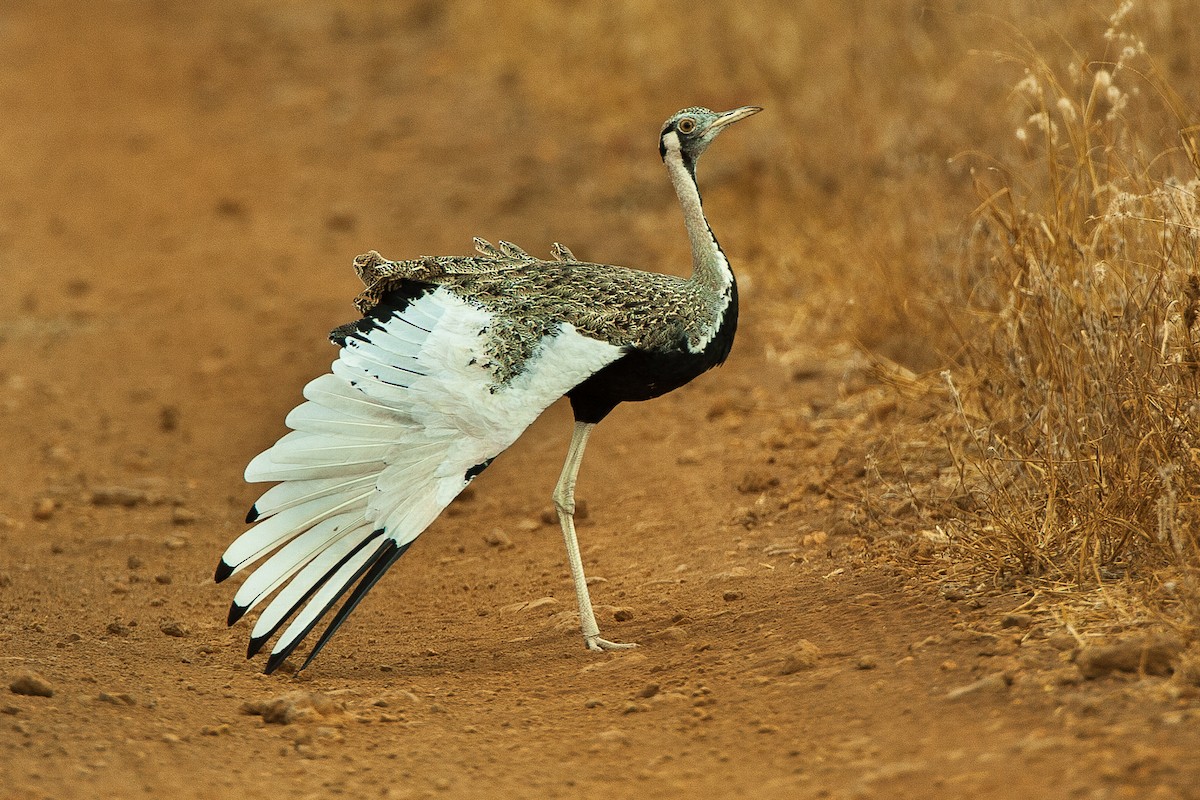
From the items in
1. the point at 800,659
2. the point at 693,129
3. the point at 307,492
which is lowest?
the point at 800,659

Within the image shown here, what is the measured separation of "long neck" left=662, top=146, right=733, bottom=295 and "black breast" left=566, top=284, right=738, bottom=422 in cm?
9

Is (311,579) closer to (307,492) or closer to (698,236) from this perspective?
(307,492)

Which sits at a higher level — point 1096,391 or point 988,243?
point 988,243

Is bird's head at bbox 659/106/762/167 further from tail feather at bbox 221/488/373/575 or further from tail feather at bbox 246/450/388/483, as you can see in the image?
tail feather at bbox 221/488/373/575

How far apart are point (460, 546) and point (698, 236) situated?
1616mm

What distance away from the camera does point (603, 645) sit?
4.20 m

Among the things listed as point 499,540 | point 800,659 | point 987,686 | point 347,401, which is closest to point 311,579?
point 347,401

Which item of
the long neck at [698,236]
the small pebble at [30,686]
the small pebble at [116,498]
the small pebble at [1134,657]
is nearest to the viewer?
the small pebble at [1134,657]

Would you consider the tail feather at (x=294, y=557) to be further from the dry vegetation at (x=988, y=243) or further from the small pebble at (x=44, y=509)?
the small pebble at (x=44, y=509)

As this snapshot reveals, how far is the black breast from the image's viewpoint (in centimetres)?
409

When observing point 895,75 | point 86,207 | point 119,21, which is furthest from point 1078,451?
point 119,21

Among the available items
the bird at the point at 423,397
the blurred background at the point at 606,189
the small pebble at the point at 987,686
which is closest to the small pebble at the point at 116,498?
the blurred background at the point at 606,189

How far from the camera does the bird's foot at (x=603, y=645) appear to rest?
4.18 m

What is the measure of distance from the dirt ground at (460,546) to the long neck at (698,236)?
0.96 metres
